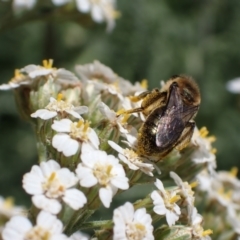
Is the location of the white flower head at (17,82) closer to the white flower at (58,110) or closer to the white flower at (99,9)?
the white flower at (58,110)

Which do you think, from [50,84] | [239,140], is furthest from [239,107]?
[50,84]

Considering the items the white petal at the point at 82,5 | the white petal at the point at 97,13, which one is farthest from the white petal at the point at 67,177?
the white petal at the point at 97,13

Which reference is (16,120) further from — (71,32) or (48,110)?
(48,110)

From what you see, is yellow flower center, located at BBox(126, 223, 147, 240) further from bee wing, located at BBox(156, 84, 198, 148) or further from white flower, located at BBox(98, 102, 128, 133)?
white flower, located at BBox(98, 102, 128, 133)

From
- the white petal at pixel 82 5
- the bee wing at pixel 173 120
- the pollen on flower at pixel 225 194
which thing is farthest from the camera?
the white petal at pixel 82 5

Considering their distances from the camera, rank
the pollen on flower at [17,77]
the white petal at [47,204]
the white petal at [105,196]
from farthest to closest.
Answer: the pollen on flower at [17,77] < the white petal at [105,196] < the white petal at [47,204]
